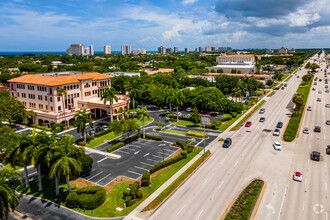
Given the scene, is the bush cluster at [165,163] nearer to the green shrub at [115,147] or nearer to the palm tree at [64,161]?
the green shrub at [115,147]

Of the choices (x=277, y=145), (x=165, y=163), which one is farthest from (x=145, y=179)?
(x=277, y=145)

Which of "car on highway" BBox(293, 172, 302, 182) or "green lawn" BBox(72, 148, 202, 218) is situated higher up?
"car on highway" BBox(293, 172, 302, 182)

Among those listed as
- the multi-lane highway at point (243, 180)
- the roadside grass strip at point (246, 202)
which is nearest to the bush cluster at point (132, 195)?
the multi-lane highway at point (243, 180)

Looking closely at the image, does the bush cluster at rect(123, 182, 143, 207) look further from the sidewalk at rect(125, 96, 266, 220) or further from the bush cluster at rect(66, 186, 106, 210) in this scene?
the bush cluster at rect(66, 186, 106, 210)

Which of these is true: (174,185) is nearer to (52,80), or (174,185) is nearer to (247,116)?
(247,116)

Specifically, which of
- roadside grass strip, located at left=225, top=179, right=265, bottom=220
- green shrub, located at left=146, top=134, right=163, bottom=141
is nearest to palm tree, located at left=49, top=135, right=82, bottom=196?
roadside grass strip, located at left=225, top=179, right=265, bottom=220

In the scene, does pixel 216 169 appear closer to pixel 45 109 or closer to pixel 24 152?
pixel 24 152
